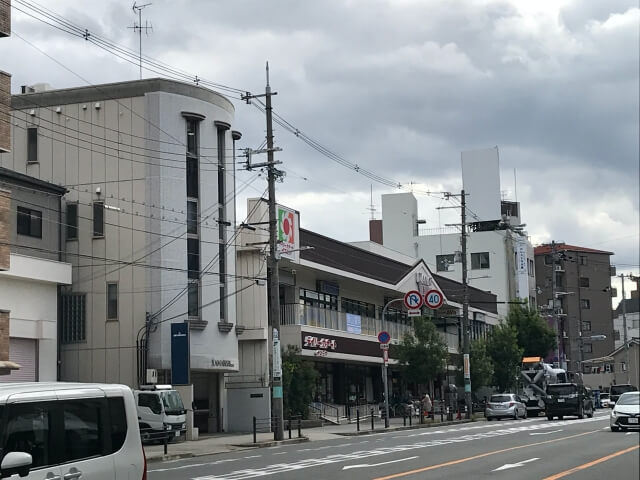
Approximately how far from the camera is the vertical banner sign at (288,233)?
44.1m

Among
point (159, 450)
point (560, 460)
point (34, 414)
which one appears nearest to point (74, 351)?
point (159, 450)

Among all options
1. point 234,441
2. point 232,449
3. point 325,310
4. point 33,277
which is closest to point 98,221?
point 33,277

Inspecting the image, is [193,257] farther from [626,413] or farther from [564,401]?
[564,401]

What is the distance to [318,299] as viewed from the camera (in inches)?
2116

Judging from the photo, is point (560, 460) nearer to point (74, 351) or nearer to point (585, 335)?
point (74, 351)

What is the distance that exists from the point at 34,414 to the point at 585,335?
11114 centimetres

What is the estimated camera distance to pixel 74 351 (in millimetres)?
40375

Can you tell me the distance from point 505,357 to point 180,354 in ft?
117

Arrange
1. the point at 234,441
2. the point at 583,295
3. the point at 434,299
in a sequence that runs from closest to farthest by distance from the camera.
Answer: the point at 234,441
the point at 434,299
the point at 583,295

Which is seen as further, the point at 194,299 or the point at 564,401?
the point at 564,401

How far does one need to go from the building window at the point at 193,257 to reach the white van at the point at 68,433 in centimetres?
2961

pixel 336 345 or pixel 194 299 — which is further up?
pixel 194 299

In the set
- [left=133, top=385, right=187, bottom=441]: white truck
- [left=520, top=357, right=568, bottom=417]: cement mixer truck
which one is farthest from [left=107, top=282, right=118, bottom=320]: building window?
[left=520, top=357, right=568, bottom=417]: cement mixer truck

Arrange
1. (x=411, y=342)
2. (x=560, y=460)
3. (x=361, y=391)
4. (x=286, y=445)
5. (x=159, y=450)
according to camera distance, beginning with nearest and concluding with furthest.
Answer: (x=560, y=460) → (x=159, y=450) → (x=286, y=445) → (x=411, y=342) → (x=361, y=391)
